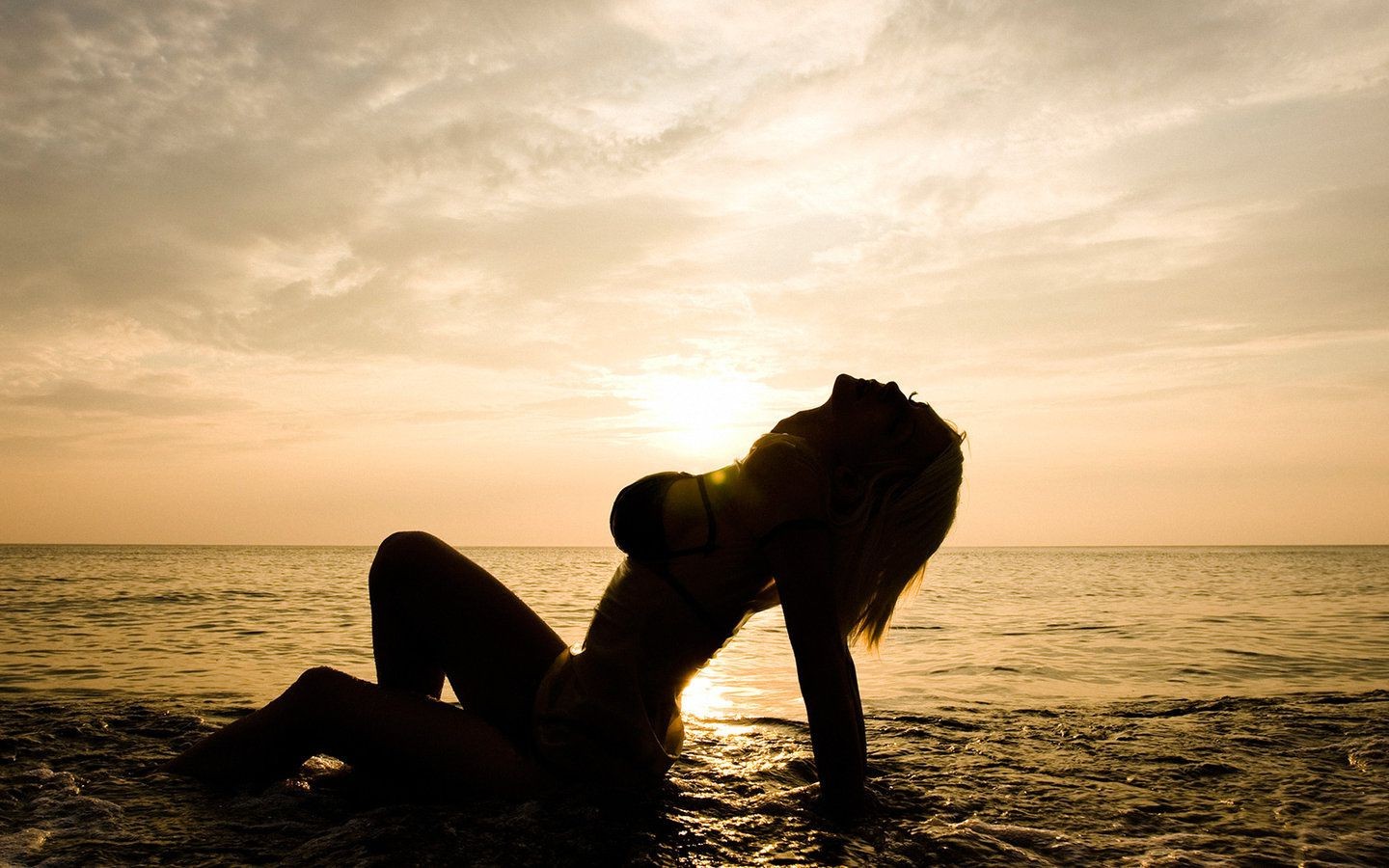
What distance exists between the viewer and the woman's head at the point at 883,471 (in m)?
2.97

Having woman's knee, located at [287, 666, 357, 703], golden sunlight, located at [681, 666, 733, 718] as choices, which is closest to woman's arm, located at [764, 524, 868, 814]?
woman's knee, located at [287, 666, 357, 703]

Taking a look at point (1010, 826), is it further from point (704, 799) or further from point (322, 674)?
point (322, 674)

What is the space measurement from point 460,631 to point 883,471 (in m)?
1.66

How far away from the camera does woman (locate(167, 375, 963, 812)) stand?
2.67 metres

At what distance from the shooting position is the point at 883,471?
298 cm

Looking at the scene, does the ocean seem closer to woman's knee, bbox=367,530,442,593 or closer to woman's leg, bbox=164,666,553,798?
woman's leg, bbox=164,666,553,798

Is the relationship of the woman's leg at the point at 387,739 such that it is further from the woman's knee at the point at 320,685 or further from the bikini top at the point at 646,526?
the bikini top at the point at 646,526

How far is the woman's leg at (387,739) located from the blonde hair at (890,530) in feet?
4.22

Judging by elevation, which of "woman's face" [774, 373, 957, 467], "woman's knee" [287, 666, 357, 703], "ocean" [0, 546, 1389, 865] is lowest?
"ocean" [0, 546, 1389, 865]

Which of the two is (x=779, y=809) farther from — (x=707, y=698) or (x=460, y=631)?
(x=707, y=698)

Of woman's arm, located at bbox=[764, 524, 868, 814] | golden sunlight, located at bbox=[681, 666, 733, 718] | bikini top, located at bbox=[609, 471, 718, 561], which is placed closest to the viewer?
woman's arm, located at bbox=[764, 524, 868, 814]

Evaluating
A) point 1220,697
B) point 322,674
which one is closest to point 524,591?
point 1220,697

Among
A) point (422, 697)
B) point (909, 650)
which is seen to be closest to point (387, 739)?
point (422, 697)

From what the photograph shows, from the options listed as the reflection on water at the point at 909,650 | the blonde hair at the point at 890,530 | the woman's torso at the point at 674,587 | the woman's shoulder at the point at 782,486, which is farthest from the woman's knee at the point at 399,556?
the reflection on water at the point at 909,650
